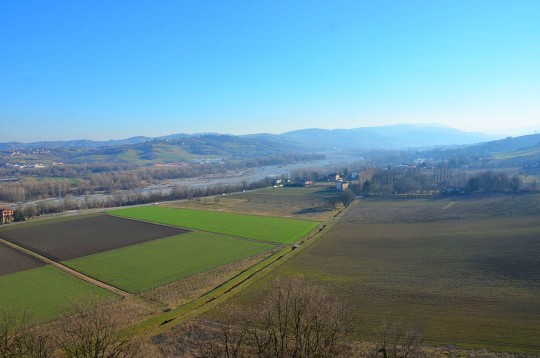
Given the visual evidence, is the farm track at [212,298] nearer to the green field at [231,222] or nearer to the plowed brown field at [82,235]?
the green field at [231,222]

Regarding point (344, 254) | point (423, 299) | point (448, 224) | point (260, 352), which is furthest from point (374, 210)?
point (260, 352)

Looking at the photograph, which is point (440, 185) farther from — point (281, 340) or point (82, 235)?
point (281, 340)

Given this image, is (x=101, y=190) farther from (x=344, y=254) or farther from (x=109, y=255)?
(x=344, y=254)

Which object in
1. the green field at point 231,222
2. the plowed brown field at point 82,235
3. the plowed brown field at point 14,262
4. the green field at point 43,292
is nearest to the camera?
the green field at point 43,292

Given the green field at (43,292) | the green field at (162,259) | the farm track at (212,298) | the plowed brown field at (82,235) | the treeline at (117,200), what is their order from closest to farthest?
the farm track at (212,298) → the green field at (43,292) → the green field at (162,259) → the plowed brown field at (82,235) → the treeline at (117,200)

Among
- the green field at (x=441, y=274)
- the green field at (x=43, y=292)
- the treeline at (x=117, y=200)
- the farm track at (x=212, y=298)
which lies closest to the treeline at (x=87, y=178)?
the treeline at (x=117, y=200)
